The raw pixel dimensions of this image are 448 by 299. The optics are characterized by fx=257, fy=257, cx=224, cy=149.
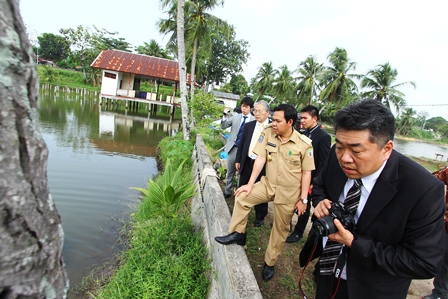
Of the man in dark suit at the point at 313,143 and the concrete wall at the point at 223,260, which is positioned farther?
the man in dark suit at the point at 313,143

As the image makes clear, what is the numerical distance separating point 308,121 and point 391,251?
2495 millimetres

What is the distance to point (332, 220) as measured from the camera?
143cm

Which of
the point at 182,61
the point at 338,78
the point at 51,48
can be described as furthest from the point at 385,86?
the point at 51,48

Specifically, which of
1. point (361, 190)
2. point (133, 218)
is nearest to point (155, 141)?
point (133, 218)

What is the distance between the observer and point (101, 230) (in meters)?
4.71

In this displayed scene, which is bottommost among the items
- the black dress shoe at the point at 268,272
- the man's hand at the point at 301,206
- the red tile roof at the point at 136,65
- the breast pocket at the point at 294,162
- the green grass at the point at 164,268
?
→ the green grass at the point at 164,268

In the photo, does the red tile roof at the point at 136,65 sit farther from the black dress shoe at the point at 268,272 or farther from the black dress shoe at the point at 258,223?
the black dress shoe at the point at 268,272

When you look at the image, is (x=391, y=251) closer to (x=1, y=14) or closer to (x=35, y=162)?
(x=35, y=162)

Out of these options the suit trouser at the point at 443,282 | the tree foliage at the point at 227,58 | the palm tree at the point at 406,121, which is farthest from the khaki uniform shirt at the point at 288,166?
the palm tree at the point at 406,121

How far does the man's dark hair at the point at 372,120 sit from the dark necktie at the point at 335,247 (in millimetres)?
315

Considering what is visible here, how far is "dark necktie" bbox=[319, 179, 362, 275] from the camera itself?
1509mm

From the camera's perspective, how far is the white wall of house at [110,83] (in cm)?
2081

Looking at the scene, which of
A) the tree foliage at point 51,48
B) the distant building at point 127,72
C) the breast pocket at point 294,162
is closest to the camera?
the breast pocket at point 294,162

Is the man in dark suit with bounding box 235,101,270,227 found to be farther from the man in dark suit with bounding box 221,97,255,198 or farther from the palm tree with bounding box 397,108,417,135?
the palm tree with bounding box 397,108,417,135
